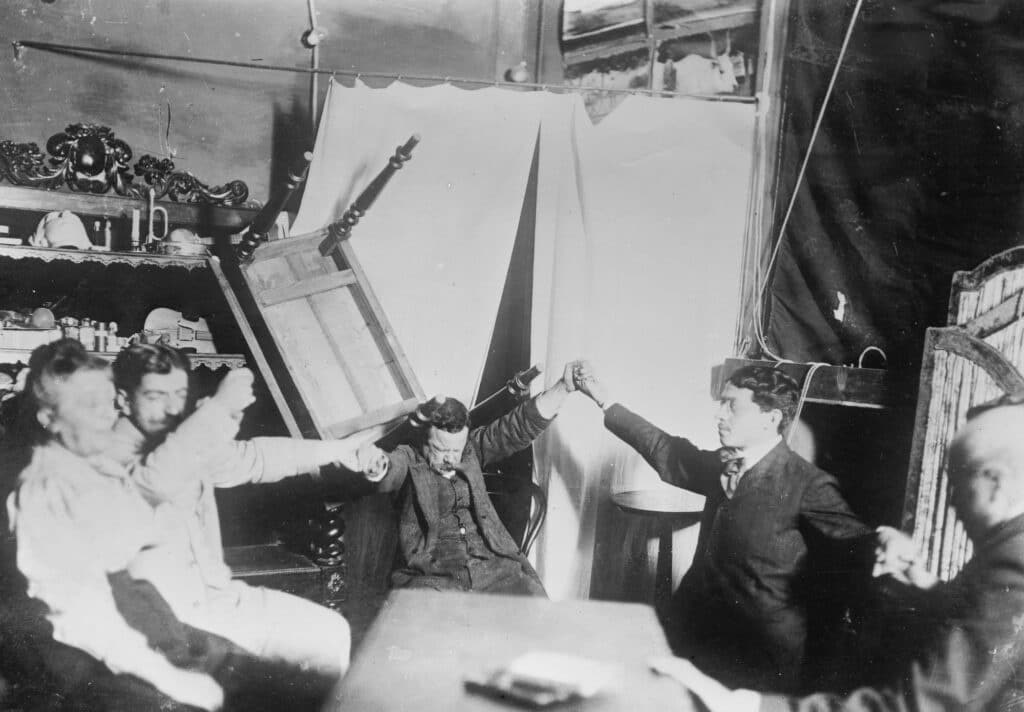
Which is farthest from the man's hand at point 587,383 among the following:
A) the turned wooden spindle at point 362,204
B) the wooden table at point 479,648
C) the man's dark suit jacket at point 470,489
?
the turned wooden spindle at point 362,204

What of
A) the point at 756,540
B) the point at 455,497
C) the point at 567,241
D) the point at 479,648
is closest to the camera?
the point at 479,648

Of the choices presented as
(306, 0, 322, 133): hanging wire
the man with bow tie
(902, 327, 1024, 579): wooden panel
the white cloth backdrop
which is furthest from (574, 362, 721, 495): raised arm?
(306, 0, 322, 133): hanging wire

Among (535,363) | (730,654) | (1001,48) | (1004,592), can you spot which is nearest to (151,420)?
(535,363)

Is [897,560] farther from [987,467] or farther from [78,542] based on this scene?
[78,542]

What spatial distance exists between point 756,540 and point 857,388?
24.2 inches

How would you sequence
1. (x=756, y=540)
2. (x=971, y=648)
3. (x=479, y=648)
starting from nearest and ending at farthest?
(x=479, y=648)
(x=971, y=648)
(x=756, y=540)

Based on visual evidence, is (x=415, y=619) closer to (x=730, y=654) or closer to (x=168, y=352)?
(x=730, y=654)

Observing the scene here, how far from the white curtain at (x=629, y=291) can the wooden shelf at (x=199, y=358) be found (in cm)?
106

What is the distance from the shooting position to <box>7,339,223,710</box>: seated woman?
2.25m

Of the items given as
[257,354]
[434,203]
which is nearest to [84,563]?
[257,354]

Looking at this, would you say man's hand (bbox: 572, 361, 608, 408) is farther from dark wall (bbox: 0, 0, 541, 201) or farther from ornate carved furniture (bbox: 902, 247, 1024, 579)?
dark wall (bbox: 0, 0, 541, 201)

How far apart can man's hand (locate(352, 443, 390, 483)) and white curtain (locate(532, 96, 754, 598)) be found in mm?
593

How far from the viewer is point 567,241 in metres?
2.65

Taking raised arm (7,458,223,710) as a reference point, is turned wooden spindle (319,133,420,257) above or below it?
above
